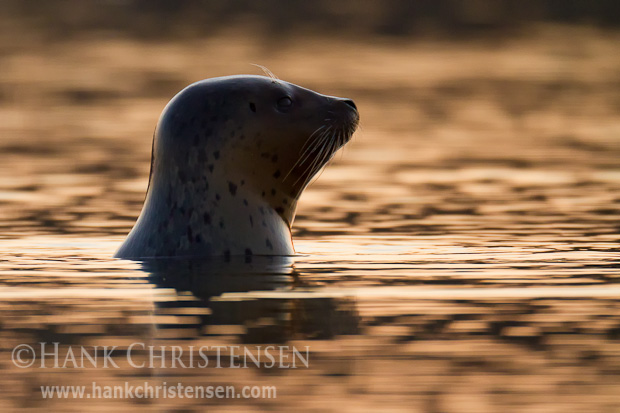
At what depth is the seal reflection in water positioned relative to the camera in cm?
921

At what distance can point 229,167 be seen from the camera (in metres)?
9.34

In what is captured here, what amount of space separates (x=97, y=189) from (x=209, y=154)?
19.9 ft

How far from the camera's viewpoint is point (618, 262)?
32.1 ft

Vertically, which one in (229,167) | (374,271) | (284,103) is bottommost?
(374,271)

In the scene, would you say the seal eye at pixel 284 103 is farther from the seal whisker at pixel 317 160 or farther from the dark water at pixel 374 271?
the dark water at pixel 374 271

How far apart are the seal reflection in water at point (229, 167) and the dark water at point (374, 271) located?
0.66 ft

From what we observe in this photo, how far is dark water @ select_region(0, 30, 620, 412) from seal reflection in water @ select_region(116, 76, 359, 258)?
20 cm

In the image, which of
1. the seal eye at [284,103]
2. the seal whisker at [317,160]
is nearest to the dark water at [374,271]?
the seal whisker at [317,160]

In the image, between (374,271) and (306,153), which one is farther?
(306,153)

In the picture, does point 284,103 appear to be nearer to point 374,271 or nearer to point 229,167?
point 229,167

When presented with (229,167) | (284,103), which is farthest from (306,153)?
(229,167)

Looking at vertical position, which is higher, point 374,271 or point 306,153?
point 306,153

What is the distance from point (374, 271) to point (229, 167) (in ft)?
3.49

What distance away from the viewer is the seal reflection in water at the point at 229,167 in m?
9.21
